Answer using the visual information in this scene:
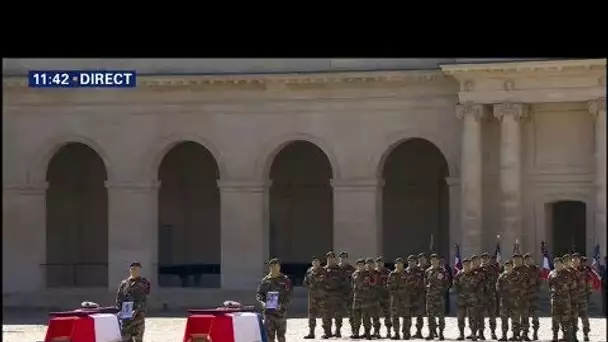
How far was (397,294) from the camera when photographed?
23.9 meters

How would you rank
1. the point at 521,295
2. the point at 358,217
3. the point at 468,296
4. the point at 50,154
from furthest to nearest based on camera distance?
1. the point at 50,154
2. the point at 358,217
3. the point at 468,296
4. the point at 521,295

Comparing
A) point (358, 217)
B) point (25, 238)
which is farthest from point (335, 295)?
point (25, 238)

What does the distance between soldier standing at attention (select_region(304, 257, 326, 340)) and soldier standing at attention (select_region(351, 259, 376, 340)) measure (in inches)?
22.4

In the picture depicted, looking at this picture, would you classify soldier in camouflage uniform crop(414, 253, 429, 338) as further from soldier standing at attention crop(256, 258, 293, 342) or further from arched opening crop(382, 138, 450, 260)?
arched opening crop(382, 138, 450, 260)

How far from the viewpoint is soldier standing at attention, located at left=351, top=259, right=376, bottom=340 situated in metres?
24.0

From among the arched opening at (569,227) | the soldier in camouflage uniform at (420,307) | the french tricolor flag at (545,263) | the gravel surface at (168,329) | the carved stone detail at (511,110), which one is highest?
the carved stone detail at (511,110)

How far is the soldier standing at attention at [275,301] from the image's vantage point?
20828 millimetres

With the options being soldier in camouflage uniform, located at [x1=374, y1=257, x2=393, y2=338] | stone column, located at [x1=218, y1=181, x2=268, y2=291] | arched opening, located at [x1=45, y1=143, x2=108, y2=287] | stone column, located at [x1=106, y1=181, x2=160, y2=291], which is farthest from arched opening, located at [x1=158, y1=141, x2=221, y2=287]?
soldier in camouflage uniform, located at [x1=374, y1=257, x2=393, y2=338]

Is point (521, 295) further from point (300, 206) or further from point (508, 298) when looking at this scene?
point (300, 206)

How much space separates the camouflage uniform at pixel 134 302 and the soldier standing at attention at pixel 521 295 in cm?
622

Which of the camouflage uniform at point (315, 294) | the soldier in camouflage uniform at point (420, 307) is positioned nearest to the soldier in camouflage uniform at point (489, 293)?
the soldier in camouflage uniform at point (420, 307)

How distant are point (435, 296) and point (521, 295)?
63.8 inches

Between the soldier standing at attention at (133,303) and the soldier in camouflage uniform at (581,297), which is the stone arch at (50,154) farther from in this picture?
the soldier in camouflage uniform at (581,297)
